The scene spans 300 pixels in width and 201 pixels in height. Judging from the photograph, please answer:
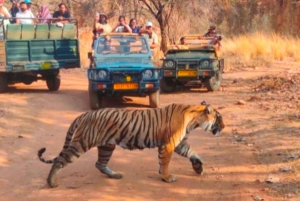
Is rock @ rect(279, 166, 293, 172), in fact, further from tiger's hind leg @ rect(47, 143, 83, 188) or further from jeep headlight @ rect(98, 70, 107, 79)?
jeep headlight @ rect(98, 70, 107, 79)

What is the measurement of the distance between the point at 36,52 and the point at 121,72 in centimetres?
309

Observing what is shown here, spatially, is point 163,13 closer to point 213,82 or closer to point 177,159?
point 213,82

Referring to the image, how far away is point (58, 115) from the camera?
11.3 meters

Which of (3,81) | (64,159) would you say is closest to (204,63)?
(3,81)

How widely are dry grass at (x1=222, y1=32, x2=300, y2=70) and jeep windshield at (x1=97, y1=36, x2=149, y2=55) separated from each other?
7.45 meters

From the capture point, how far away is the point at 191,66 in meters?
14.0

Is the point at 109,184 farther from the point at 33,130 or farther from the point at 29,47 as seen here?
the point at 29,47

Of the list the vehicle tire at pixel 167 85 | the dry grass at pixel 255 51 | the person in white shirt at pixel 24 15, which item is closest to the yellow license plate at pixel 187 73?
the vehicle tire at pixel 167 85

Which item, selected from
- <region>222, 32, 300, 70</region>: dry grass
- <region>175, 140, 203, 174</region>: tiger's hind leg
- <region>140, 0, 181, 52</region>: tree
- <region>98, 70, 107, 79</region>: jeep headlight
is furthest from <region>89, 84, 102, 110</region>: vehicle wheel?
<region>140, 0, 181, 52</region>: tree

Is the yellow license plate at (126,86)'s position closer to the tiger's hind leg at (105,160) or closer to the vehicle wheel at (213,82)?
the vehicle wheel at (213,82)

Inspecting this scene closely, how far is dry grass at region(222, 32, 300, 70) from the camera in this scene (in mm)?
20406

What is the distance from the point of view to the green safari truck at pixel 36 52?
43.3ft

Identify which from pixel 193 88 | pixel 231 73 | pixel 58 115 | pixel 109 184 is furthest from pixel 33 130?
pixel 231 73

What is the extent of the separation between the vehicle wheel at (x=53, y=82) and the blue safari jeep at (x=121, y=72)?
Answer: 240cm
